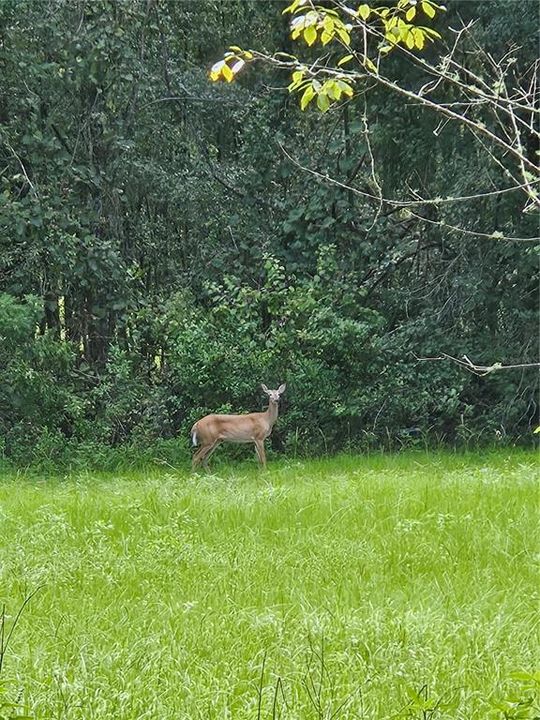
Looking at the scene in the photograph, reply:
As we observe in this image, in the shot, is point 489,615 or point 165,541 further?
point 165,541

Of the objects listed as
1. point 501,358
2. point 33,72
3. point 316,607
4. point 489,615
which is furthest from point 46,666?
point 33,72

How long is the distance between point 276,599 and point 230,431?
6.48 meters

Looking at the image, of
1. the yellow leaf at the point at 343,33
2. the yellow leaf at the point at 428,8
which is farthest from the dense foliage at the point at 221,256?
the yellow leaf at the point at 343,33

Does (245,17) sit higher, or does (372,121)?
(245,17)

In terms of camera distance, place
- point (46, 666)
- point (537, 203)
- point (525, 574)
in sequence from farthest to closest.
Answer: point (525, 574), point (46, 666), point (537, 203)

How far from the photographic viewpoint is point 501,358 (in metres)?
10.9

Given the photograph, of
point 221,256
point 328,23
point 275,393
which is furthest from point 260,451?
point 328,23

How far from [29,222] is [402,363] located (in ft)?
15.4

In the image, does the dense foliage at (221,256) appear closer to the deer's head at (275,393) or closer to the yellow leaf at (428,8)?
the deer's head at (275,393)

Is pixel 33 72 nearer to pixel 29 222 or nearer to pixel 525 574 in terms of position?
pixel 29 222

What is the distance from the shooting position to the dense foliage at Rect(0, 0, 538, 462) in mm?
11219

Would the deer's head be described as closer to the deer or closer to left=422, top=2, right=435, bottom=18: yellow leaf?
the deer

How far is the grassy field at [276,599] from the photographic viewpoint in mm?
3191

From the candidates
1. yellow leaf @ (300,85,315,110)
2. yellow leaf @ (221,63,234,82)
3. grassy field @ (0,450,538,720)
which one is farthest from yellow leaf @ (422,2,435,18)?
grassy field @ (0,450,538,720)
